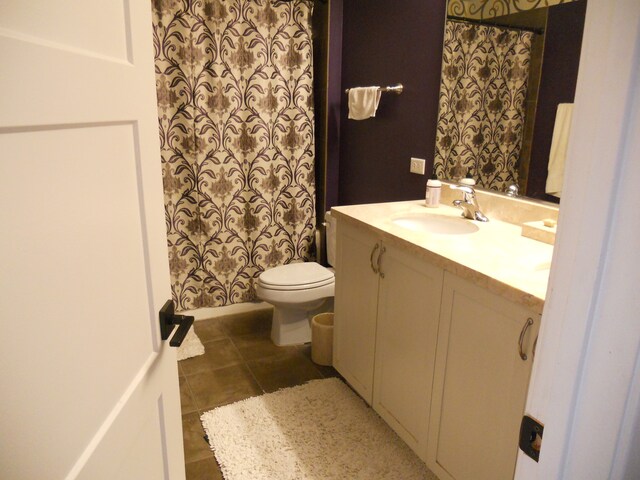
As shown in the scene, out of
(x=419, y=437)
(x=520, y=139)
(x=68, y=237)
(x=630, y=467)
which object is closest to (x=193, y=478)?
(x=419, y=437)

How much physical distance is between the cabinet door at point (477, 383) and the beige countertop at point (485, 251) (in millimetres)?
58

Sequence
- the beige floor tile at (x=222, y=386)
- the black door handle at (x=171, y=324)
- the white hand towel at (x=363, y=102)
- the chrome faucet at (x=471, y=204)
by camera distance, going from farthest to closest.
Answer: the white hand towel at (x=363, y=102), the beige floor tile at (x=222, y=386), the chrome faucet at (x=471, y=204), the black door handle at (x=171, y=324)

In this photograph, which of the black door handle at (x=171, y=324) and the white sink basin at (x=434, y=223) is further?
the white sink basin at (x=434, y=223)

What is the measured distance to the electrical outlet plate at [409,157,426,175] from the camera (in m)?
2.42

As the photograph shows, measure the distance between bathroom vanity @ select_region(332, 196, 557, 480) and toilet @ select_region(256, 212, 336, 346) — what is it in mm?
423

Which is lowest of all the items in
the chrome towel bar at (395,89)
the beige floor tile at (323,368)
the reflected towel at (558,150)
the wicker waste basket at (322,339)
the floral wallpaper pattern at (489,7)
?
the beige floor tile at (323,368)

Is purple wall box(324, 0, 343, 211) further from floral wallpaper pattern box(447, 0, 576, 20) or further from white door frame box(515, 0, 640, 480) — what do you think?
white door frame box(515, 0, 640, 480)

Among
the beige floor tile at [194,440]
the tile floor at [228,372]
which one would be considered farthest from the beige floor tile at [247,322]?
the beige floor tile at [194,440]

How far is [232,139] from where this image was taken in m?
2.90

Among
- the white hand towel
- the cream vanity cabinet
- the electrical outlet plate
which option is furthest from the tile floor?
the white hand towel

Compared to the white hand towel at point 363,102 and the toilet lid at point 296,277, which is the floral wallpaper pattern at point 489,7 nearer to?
the white hand towel at point 363,102

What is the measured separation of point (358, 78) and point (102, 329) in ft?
8.26

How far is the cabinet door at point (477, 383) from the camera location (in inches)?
50.9

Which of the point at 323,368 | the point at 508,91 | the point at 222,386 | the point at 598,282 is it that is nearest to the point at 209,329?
the point at 222,386
